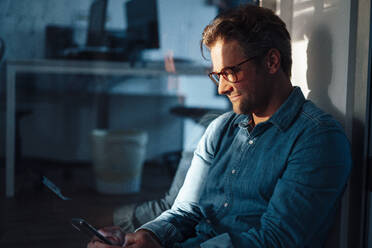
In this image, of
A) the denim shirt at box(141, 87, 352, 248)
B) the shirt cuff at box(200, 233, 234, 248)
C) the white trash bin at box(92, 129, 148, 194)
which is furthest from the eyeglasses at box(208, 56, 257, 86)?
the white trash bin at box(92, 129, 148, 194)

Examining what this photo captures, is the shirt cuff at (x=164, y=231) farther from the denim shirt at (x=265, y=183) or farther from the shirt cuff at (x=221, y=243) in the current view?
the shirt cuff at (x=221, y=243)

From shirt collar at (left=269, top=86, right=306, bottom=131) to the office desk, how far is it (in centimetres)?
195

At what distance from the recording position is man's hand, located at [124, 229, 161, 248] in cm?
77

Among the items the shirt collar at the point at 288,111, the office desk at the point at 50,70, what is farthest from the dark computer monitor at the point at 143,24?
the shirt collar at the point at 288,111

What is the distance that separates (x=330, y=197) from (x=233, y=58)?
34 centimetres

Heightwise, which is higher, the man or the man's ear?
the man's ear

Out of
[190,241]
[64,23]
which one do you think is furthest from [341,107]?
[64,23]

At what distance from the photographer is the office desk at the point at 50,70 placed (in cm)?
234

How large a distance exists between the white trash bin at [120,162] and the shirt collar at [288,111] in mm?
1876

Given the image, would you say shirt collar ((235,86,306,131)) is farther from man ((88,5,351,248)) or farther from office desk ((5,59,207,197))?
office desk ((5,59,207,197))

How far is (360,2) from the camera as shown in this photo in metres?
0.80

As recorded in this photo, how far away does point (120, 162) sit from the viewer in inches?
103

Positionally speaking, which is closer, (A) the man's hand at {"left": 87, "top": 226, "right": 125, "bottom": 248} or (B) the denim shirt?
(B) the denim shirt

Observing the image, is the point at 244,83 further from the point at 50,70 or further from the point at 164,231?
the point at 50,70
